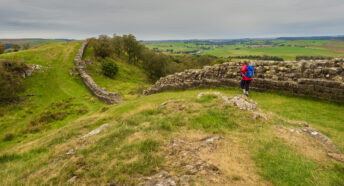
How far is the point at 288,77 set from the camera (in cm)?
1252

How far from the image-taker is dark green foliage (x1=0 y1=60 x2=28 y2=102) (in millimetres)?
23875

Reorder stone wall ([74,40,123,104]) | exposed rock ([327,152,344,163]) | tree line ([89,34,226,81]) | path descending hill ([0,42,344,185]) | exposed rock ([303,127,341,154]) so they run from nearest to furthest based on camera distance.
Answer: path descending hill ([0,42,344,185]) → exposed rock ([327,152,344,163]) → exposed rock ([303,127,341,154]) → stone wall ([74,40,123,104]) → tree line ([89,34,226,81])

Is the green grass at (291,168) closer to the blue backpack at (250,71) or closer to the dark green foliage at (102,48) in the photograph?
the blue backpack at (250,71)

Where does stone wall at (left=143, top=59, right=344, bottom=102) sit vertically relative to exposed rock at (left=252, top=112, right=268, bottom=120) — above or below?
above

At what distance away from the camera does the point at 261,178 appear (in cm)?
423

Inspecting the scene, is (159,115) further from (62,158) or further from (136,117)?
(62,158)

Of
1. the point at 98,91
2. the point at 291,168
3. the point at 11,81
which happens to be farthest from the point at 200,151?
the point at 11,81

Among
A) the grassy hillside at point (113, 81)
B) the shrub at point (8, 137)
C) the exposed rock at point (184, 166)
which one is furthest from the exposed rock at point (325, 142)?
the grassy hillside at point (113, 81)

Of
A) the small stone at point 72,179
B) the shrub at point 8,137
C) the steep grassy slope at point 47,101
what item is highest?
the small stone at point 72,179

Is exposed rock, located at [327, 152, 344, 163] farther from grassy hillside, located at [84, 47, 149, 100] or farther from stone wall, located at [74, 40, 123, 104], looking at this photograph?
grassy hillside, located at [84, 47, 149, 100]

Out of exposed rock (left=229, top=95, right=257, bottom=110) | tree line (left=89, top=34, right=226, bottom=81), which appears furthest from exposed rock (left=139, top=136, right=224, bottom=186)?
tree line (left=89, top=34, right=226, bottom=81)

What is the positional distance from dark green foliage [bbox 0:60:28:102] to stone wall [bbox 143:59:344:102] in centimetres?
2498

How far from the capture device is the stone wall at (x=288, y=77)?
1048cm

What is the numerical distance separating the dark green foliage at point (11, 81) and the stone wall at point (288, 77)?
24975mm
